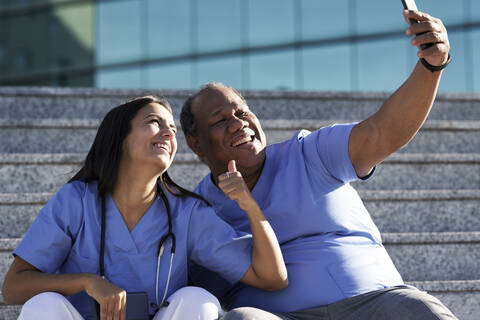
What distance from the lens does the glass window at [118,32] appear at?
9734 mm

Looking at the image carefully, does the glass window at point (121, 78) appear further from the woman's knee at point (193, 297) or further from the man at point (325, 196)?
the woman's knee at point (193, 297)

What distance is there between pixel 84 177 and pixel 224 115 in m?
0.52

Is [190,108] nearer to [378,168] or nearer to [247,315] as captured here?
[247,315]

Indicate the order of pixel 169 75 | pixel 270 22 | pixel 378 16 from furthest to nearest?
pixel 169 75 → pixel 270 22 → pixel 378 16

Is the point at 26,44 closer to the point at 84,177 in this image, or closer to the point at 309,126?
the point at 309,126

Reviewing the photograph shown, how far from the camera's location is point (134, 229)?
1.94 m

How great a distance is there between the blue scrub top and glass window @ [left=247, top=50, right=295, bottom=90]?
723 centimetres

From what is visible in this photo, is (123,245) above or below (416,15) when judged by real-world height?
below

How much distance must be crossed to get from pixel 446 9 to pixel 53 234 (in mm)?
7885

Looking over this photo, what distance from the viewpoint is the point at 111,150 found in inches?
79.4

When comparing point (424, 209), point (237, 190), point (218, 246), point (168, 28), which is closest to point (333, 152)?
point (237, 190)

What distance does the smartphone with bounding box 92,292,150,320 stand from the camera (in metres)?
1.67

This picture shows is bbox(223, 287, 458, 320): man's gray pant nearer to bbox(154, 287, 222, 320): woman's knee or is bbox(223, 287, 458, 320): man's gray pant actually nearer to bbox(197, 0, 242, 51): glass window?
bbox(154, 287, 222, 320): woman's knee

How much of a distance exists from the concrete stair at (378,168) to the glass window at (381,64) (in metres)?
5.12
